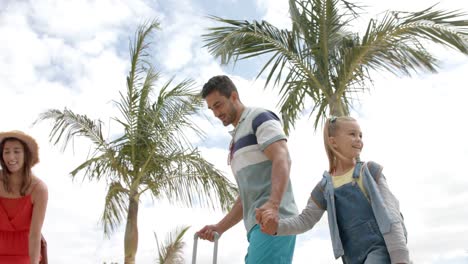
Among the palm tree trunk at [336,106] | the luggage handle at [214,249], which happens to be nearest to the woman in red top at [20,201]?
the luggage handle at [214,249]

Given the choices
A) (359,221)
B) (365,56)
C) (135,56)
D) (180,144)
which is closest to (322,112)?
(365,56)

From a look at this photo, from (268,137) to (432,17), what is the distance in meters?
5.79

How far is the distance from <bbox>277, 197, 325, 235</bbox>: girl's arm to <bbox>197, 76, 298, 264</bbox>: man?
0.07 meters

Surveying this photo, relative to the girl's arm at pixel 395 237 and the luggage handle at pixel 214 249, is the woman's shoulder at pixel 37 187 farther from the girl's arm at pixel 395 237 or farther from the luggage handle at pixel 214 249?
the girl's arm at pixel 395 237

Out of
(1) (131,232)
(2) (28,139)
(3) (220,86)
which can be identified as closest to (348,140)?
(3) (220,86)

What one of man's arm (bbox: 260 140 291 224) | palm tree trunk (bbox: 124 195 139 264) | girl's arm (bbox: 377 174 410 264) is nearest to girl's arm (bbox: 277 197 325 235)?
man's arm (bbox: 260 140 291 224)

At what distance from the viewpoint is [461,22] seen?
24.8 feet

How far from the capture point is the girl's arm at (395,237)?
2.27 m

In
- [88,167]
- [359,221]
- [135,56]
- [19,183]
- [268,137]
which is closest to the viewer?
[359,221]

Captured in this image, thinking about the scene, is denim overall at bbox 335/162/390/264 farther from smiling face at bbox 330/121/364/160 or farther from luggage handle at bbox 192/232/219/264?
luggage handle at bbox 192/232/219/264

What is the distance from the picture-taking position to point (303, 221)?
8.90ft

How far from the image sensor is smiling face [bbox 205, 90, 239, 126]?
3.07m

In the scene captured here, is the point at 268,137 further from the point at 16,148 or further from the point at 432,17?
the point at 432,17

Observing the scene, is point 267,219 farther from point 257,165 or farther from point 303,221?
point 257,165
